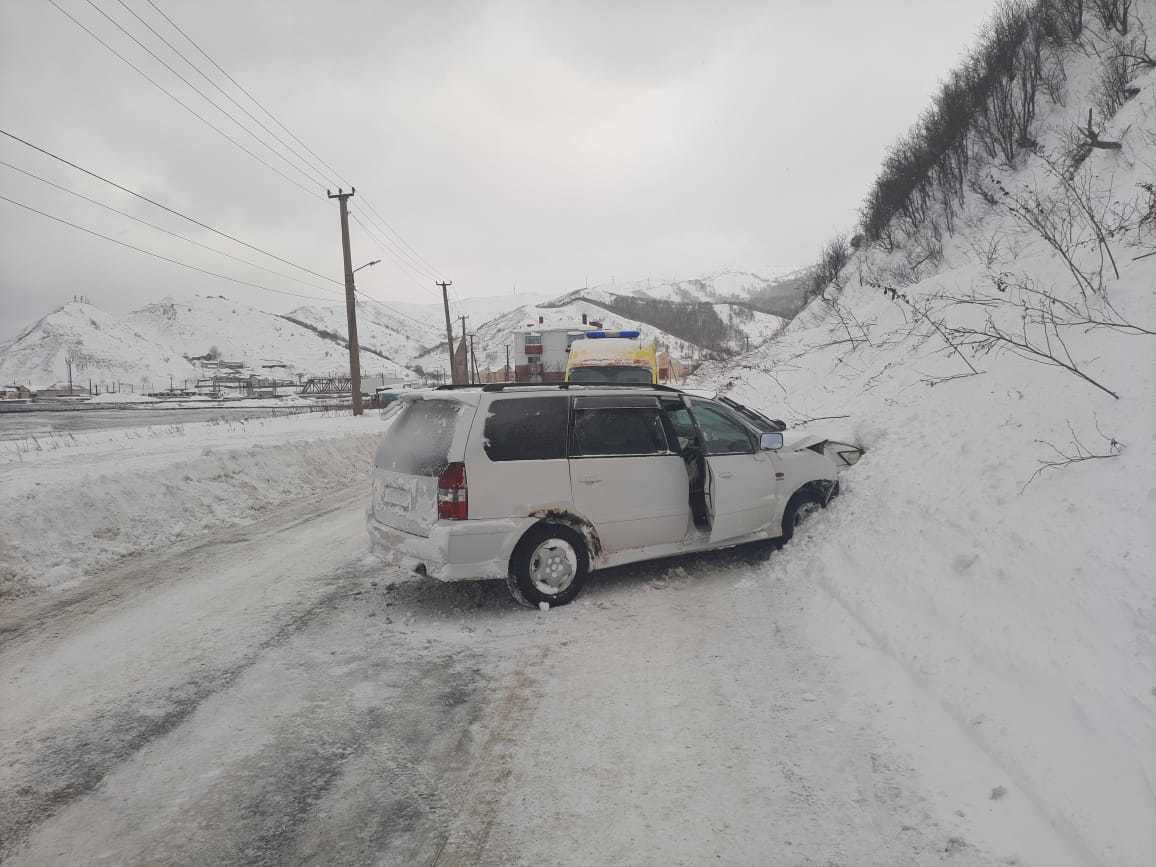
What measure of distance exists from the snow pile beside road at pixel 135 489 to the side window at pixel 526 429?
4.87 m

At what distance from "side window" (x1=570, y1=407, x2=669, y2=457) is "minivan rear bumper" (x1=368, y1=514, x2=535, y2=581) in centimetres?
90

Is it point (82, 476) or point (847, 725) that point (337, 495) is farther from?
point (847, 725)

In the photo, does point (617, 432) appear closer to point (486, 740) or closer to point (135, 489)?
point (486, 740)

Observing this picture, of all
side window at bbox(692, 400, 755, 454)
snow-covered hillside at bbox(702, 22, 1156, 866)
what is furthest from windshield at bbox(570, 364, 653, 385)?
side window at bbox(692, 400, 755, 454)

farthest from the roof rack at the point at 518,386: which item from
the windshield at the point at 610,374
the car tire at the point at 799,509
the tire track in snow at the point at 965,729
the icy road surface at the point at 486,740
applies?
the windshield at the point at 610,374

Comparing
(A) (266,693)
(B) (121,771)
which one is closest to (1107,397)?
(A) (266,693)

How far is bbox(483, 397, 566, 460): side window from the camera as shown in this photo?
17.5 ft

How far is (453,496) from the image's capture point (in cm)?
510

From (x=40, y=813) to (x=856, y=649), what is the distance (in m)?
4.48

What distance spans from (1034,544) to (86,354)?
193810 mm

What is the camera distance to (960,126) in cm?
2350

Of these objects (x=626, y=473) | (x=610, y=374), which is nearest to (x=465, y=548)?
(x=626, y=473)

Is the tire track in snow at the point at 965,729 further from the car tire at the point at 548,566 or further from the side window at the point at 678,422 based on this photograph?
the car tire at the point at 548,566

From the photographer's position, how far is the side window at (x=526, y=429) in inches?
210
